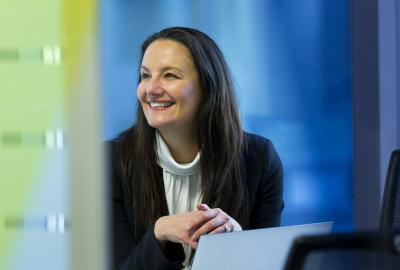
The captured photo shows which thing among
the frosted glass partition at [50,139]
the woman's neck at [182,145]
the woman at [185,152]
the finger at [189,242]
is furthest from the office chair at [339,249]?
the woman's neck at [182,145]

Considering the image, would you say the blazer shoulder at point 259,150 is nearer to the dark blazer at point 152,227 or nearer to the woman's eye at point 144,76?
the dark blazer at point 152,227

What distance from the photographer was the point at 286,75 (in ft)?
10.1

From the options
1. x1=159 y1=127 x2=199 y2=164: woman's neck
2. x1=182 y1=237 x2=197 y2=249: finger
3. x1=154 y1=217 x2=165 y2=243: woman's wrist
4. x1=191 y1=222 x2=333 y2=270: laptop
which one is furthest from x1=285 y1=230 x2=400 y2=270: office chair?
x1=159 y1=127 x2=199 y2=164: woman's neck

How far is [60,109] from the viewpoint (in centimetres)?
146

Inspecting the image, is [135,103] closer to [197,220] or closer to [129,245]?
[129,245]

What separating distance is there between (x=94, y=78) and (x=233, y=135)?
143 centimetres

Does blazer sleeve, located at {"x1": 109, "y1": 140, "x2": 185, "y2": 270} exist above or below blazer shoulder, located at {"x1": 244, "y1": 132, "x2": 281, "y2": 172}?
below

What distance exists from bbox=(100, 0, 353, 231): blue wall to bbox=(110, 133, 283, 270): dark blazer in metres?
0.15

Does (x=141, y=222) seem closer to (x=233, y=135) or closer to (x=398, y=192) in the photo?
(x=233, y=135)

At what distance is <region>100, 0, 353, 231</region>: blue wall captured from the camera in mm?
2633

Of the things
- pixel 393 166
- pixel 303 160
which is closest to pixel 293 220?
pixel 303 160

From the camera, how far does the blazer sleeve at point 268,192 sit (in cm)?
262

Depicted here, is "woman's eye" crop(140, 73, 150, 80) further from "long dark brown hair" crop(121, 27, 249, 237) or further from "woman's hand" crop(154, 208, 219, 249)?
"woman's hand" crop(154, 208, 219, 249)

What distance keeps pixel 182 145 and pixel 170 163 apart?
0.37 feet
